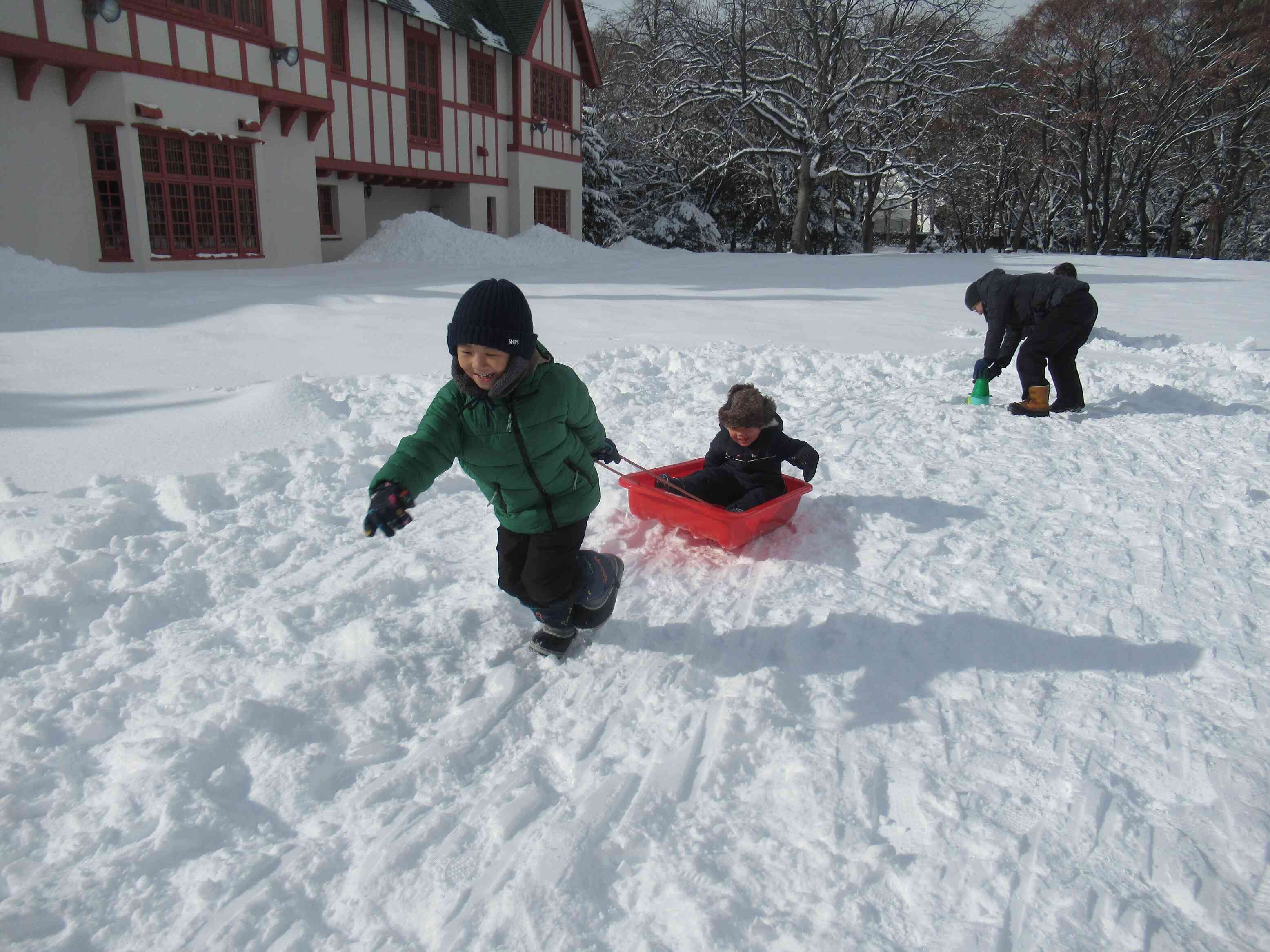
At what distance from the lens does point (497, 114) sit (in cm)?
2039

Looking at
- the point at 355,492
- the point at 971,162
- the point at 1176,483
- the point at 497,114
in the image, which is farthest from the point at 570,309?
the point at 971,162

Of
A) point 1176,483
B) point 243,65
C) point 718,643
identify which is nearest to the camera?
point 718,643

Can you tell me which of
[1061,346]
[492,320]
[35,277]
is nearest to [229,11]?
[35,277]

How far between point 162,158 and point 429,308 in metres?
6.71

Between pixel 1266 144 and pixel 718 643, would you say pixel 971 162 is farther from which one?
pixel 718 643

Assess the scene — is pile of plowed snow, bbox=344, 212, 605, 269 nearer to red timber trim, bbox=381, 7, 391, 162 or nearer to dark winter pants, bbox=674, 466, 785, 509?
red timber trim, bbox=381, 7, 391, 162

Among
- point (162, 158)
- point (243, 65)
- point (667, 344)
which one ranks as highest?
point (243, 65)

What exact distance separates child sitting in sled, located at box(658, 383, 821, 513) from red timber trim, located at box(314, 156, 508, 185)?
14431mm

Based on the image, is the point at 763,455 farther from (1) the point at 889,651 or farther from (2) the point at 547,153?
(2) the point at 547,153

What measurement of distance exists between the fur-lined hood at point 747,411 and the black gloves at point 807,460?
7.7 inches

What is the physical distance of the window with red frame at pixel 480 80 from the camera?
63.3 feet

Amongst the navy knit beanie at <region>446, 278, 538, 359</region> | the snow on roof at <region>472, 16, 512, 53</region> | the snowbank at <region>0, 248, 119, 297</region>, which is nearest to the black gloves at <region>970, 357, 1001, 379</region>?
the navy knit beanie at <region>446, 278, 538, 359</region>

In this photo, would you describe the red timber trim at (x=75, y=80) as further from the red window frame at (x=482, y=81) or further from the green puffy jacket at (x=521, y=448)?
the green puffy jacket at (x=521, y=448)

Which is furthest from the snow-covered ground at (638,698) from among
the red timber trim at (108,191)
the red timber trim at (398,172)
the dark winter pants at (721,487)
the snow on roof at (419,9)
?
the snow on roof at (419,9)
